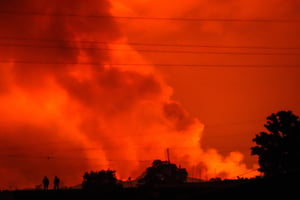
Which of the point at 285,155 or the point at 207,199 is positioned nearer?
the point at 207,199

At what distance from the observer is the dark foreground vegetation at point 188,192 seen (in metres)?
42.8

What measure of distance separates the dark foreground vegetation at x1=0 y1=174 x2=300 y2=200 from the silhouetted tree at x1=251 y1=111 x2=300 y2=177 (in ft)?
123

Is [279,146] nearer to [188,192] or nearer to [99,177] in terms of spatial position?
[188,192]

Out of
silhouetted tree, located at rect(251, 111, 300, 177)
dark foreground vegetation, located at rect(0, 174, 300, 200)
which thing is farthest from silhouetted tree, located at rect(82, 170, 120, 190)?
dark foreground vegetation, located at rect(0, 174, 300, 200)

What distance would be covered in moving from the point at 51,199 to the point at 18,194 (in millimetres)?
4070

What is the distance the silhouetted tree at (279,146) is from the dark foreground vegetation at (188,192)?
123ft

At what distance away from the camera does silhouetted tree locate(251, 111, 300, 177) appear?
300 ft

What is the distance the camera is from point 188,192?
2165 inches

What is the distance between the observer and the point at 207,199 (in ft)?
144

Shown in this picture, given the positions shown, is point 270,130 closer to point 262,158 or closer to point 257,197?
point 262,158

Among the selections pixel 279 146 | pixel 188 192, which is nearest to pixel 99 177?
pixel 279 146

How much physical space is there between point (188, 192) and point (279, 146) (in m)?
44.7

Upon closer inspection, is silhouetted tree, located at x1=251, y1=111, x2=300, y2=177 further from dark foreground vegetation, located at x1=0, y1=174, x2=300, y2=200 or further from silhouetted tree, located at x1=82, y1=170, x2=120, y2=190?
silhouetted tree, located at x1=82, y1=170, x2=120, y2=190

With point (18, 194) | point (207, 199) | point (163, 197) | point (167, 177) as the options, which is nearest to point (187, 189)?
point (163, 197)
